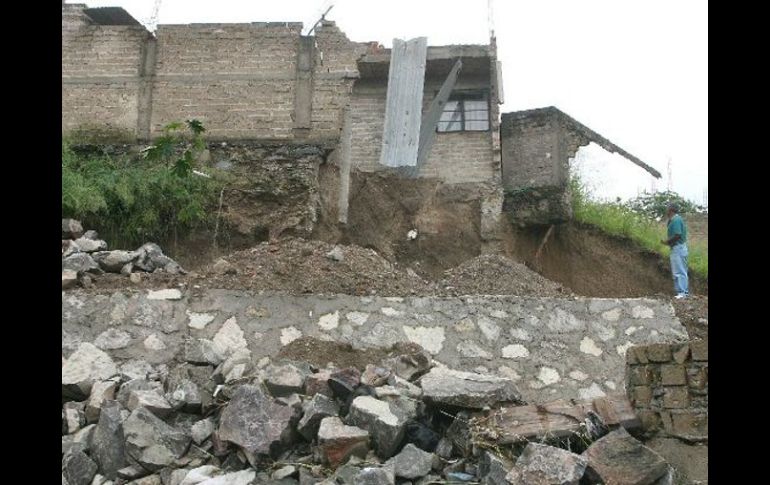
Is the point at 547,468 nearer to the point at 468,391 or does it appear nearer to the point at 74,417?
the point at 468,391

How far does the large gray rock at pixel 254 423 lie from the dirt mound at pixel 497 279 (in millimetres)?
4949

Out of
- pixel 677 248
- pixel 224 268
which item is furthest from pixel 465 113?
pixel 224 268

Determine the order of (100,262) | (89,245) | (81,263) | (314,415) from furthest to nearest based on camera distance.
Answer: (89,245) < (100,262) < (81,263) < (314,415)

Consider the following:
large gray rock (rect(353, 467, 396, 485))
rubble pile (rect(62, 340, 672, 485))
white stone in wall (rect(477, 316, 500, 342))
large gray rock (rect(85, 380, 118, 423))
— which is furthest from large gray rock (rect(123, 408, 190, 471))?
white stone in wall (rect(477, 316, 500, 342))

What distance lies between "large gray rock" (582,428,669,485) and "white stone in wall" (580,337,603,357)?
10.1 feet

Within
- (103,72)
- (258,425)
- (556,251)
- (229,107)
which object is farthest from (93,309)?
(556,251)

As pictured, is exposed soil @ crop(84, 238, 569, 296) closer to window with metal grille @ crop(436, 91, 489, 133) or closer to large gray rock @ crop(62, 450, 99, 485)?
large gray rock @ crop(62, 450, 99, 485)

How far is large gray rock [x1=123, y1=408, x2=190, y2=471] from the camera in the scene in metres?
4.33

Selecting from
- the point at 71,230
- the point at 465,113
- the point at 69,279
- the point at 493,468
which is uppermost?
the point at 465,113

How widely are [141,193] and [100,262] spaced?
128 inches

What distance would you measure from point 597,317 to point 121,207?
6.62 meters

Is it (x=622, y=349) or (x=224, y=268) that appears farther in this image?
(x=224, y=268)

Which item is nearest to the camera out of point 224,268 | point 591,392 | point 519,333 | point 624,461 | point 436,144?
point 624,461

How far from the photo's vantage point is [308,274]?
733cm
